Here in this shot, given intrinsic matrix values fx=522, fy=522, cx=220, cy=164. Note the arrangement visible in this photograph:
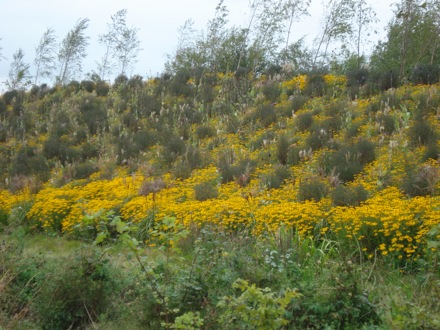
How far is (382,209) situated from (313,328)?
254 cm

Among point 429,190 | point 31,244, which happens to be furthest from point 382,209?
point 31,244

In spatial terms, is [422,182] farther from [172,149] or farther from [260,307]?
[172,149]

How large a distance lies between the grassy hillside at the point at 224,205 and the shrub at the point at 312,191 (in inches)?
0.8

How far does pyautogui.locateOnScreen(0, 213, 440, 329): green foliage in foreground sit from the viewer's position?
4458mm

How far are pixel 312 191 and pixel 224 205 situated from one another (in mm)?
1398

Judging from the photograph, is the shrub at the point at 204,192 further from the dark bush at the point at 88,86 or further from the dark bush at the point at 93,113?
the dark bush at the point at 88,86

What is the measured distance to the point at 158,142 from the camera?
1361cm

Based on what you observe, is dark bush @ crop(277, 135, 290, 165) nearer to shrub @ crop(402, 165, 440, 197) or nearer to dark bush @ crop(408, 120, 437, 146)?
dark bush @ crop(408, 120, 437, 146)

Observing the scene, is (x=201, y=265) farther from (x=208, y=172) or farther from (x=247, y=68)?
(x=247, y=68)

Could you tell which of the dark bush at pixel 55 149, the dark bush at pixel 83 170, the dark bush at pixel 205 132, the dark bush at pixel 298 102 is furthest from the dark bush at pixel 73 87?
the dark bush at pixel 298 102

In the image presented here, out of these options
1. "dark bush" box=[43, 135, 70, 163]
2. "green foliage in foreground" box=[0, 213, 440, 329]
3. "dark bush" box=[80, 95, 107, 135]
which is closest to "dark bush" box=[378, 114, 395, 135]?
"green foliage in foreground" box=[0, 213, 440, 329]

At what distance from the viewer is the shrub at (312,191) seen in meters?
8.04

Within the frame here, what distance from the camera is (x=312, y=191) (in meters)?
8.08

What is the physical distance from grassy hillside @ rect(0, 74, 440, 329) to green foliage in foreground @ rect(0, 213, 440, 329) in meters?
0.02
